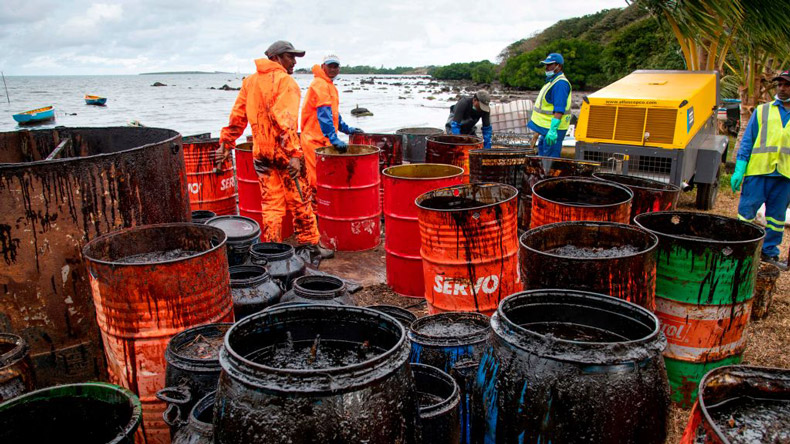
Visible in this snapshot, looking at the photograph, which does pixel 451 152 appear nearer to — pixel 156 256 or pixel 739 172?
pixel 739 172

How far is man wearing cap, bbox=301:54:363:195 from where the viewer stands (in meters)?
6.80

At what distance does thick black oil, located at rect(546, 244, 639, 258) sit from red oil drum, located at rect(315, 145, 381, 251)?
3.47 metres

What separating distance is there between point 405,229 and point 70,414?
11.0 feet

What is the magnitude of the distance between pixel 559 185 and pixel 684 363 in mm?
1586

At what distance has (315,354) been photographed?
2.02 meters

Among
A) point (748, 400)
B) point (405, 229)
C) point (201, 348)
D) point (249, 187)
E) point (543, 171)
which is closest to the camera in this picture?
point (748, 400)

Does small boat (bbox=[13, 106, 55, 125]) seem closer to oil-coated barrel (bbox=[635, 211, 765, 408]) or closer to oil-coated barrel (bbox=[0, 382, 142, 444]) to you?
oil-coated barrel (bbox=[0, 382, 142, 444])

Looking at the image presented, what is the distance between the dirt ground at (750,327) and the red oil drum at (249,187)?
40.7 inches

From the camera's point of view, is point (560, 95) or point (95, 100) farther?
point (95, 100)

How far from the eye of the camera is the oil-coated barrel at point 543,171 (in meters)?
5.26

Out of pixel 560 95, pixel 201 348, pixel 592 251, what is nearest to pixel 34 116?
pixel 560 95

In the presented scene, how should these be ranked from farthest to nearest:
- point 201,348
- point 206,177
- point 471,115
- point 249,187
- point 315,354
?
point 471,115 < point 249,187 < point 206,177 < point 201,348 < point 315,354

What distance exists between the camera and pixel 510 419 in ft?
6.24

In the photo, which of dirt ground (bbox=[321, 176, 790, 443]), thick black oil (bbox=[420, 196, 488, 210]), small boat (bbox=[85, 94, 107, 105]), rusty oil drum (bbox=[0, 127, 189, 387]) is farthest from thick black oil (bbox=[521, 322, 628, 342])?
small boat (bbox=[85, 94, 107, 105])
